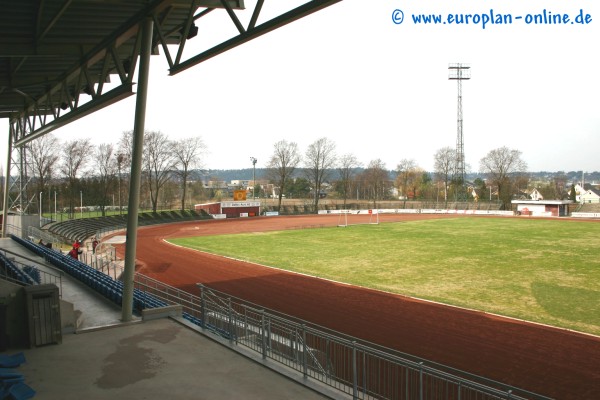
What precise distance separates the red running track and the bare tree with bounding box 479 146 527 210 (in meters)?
87.7

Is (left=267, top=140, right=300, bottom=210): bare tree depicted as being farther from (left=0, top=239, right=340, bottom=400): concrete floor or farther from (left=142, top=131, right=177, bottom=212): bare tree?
(left=0, top=239, right=340, bottom=400): concrete floor

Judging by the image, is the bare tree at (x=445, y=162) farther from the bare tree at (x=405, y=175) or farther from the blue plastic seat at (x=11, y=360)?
the blue plastic seat at (x=11, y=360)

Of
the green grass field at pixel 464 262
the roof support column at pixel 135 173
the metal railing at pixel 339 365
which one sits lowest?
the green grass field at pixel 464 262

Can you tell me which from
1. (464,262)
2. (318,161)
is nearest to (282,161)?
(318,161)

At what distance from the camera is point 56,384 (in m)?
8.09

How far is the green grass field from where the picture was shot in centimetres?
1867

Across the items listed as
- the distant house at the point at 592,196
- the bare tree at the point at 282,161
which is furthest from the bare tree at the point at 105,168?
the distant house at the point at 592,196

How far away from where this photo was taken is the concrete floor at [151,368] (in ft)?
25.4

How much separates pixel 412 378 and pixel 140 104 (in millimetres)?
9811

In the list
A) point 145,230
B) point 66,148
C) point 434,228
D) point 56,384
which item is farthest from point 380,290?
point 66,148

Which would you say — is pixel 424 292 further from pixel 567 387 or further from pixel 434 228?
pixel 434 228

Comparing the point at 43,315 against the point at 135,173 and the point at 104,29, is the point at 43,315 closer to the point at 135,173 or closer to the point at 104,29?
the point at 135,173

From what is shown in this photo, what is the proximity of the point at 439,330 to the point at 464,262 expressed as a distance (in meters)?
14.4

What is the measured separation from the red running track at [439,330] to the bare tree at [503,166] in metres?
87.7
